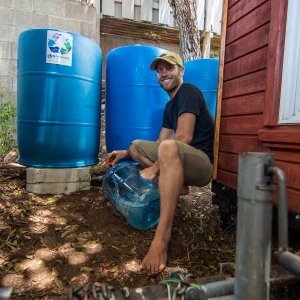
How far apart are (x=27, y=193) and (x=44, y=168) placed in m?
0.29

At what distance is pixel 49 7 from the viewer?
5211 millimetres

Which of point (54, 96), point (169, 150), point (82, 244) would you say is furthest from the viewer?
point (54, 96)

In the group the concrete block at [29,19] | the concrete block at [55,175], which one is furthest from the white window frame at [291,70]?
the concrete block at [29,19]

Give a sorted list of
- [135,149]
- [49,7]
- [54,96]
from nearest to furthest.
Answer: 1. [135,149]
2. [54,96]
3. [49,7]

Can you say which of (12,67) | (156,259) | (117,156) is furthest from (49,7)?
(156,259)

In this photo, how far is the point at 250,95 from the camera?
2.06 metres

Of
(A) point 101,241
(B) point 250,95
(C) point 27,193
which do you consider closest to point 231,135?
(B) point 250,95

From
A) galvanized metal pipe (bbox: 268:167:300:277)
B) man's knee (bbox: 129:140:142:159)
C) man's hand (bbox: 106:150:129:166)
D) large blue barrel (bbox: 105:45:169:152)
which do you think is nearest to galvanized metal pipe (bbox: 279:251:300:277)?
galvanized metal pipe (bbox: 268:167:300:277)

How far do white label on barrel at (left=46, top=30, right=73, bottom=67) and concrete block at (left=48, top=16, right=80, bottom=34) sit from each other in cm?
309

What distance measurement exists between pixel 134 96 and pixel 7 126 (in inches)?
118

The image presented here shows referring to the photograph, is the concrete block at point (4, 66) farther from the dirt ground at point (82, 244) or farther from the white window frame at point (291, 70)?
the white window frame at point (291, 70)

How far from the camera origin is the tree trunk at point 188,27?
4730 millimetres

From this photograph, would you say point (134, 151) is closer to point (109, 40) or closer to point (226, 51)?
point (226, 51)

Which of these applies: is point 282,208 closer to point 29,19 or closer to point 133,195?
point 133,195
